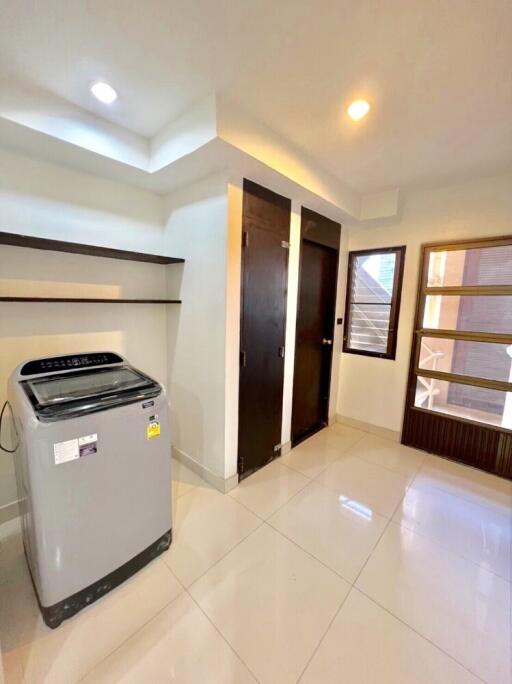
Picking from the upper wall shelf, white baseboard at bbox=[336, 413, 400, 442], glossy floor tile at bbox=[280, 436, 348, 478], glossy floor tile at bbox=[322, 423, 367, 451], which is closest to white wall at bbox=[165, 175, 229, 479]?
the upper wall shelf

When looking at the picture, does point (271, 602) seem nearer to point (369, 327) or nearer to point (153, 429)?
point (153, 429)

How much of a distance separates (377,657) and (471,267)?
9.26 feet

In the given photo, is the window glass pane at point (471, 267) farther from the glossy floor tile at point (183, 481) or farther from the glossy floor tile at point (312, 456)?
the glossy floor tile at point (183, 481)

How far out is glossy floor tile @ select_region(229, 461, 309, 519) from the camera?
81.1 inches

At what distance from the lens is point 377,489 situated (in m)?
2.29

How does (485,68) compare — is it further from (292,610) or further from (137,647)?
(137,647)

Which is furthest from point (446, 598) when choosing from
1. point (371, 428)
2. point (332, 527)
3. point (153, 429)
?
point (371, 428)

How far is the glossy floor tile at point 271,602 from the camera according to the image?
119 cm

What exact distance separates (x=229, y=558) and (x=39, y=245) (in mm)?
2159

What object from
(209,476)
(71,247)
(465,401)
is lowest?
(209,476)

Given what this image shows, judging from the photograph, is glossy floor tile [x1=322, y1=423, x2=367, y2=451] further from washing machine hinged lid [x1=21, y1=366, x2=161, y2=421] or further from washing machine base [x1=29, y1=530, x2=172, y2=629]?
washing machine hinged lid [x1=21, y1=366, x2=161, y2=421]

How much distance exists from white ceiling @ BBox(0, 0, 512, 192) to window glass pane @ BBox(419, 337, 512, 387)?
1.56 meters

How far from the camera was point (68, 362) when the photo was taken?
171cm

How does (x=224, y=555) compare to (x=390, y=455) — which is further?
(x=390, y=455)
